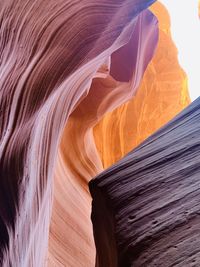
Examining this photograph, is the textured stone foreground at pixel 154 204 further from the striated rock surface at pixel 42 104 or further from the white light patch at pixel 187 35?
the white light patch at pixel 187 35

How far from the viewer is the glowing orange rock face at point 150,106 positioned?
13.2ft

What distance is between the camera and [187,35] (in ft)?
23.4

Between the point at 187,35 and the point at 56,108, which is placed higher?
the point at 187,35

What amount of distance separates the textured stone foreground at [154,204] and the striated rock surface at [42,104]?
265 mm

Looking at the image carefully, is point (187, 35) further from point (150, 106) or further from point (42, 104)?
point (42, 104)

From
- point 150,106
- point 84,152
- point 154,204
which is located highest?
point 150,106

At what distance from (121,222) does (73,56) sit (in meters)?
0.91

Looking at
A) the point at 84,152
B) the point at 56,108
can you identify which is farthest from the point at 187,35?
the point at 56,108

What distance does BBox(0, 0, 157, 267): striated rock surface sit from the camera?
1282 mm

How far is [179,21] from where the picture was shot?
6801 mm

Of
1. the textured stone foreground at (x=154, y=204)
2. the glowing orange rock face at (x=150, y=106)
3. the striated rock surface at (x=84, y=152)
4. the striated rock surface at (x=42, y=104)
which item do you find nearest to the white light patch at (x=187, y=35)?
the glowing orange rock face at (x=150, y=106)

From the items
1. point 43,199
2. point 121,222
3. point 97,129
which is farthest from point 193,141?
point 97,129

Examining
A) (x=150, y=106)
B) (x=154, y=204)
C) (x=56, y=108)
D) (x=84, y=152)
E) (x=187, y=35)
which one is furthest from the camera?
(x=187, y=35)

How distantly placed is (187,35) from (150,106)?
2.95 metres
